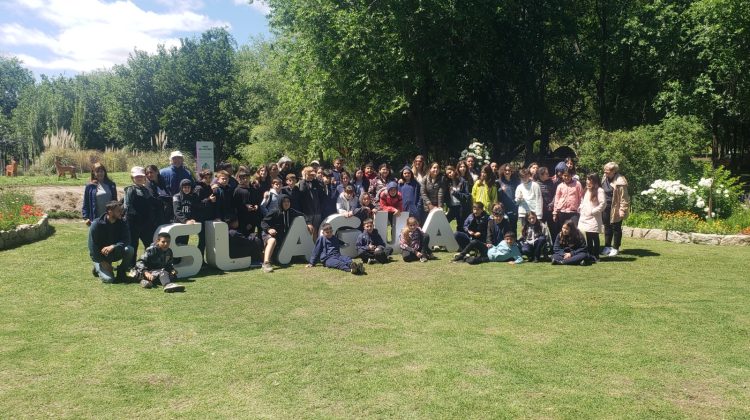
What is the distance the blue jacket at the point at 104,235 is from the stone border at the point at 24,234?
12.9ft

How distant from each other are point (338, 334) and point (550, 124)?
22143 millimetres

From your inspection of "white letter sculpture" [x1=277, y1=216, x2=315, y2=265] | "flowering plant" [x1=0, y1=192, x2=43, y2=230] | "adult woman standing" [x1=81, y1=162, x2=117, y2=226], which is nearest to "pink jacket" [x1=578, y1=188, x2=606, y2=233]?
"white letter sculpture" [x1=277, y1=216, x2=315, y2=265]

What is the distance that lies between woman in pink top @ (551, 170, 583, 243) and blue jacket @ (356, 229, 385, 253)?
3244mm

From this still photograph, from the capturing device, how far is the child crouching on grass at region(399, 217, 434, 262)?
10.4m

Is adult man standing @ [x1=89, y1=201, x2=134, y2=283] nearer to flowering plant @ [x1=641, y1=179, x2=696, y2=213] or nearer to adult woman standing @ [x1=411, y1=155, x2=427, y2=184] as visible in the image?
adult woman standing @ [x1=411, y1=155, x2=427, y2=184]

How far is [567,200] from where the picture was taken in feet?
34.2

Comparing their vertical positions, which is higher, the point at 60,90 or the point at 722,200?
the point at 60,90

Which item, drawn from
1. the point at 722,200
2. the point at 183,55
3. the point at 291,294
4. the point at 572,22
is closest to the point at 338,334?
the point at 291,294

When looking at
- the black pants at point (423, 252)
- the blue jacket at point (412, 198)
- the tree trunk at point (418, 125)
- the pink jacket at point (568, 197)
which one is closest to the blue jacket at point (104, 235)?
the black pants at point (423, 252)

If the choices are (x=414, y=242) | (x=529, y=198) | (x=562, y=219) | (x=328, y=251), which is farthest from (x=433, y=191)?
(x=328, y=251)

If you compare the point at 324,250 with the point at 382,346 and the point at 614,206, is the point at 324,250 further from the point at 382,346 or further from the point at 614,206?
the point at 614,206

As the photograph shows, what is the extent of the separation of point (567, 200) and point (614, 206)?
864 millimetres

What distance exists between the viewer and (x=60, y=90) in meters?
64.1

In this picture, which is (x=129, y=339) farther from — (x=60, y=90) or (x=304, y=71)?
(x=60, y=90)
